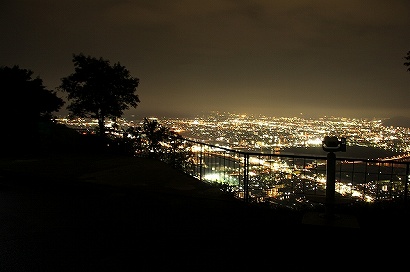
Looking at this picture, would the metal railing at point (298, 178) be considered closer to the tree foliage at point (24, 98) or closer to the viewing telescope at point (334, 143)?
the viewing telescope at point (334, 143)

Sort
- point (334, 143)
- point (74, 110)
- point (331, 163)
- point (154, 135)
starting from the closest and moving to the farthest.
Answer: point (334, 143) < point (331, 163) < point (154, 135) < point (74, 110)

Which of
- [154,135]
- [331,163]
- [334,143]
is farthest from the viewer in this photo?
[154,135]

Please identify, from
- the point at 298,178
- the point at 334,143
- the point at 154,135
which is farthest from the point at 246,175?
the point at 154,135

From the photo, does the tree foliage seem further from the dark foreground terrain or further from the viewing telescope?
the viewing telescope

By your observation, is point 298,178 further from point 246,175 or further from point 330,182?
point 330,182

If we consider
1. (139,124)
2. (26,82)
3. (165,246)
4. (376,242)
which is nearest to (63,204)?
(165,246)

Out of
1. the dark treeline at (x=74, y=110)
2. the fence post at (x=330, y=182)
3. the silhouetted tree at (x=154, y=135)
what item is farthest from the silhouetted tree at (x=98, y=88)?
the fence post at (x=330, y=182)
